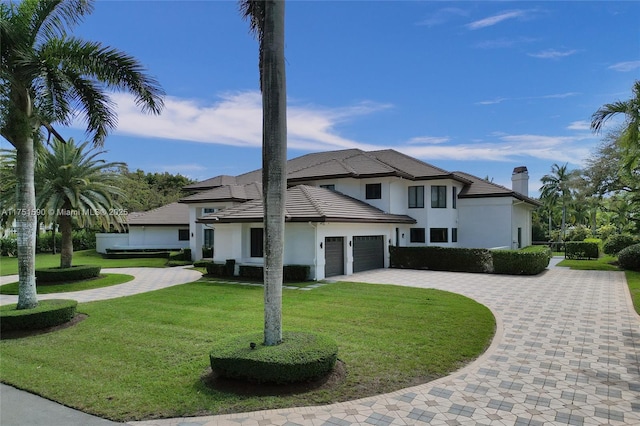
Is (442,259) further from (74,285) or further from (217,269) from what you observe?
(74,285)

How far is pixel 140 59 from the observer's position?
10.9 meters

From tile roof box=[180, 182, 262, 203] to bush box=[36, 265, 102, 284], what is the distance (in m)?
9.79

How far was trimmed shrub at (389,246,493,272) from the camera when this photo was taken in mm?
21281

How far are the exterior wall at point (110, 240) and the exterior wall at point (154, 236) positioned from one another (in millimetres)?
1095

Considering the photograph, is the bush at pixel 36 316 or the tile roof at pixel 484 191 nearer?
the bush at pixel 36 316

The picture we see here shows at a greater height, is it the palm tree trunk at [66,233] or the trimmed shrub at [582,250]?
the palm tree trunk at [66,233]

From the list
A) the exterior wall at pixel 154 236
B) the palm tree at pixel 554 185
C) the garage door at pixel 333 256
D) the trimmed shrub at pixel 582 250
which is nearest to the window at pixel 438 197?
the garage door at pixel 333 256

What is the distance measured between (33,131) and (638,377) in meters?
14.6

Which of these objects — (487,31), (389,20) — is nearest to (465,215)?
(487,31)

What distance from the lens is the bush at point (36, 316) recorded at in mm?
9406

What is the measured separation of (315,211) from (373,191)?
25.3 ft

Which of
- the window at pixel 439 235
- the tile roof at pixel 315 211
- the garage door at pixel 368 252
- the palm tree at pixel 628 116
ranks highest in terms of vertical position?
the palm tree at pixel 628 116

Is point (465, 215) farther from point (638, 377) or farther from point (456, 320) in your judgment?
point (638, 377)

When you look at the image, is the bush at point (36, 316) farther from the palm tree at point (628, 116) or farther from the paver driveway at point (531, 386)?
the palm tree at point (628, 116)
